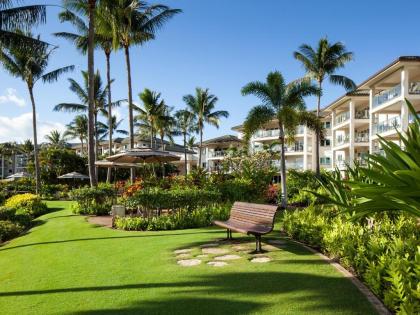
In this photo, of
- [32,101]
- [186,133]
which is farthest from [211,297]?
[186,133]

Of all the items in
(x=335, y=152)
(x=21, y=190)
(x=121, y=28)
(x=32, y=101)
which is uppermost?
(x=121, y=28)

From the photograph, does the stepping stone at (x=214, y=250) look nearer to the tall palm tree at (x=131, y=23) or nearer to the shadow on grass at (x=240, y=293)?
the shadow on grass at (x=240, y=293)

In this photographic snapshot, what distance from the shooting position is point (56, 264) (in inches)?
310

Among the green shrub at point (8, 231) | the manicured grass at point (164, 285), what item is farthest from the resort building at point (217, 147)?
the manicured grass at point (164, 285)

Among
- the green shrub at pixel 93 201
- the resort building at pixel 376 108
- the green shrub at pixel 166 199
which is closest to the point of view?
the green shrub at pixel 166 199

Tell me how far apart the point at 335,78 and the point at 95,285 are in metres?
33.9

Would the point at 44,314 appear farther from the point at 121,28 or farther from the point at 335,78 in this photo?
the point at 335,78

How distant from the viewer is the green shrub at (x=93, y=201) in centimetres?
1759

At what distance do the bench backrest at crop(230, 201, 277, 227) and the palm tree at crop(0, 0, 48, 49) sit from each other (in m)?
12.1

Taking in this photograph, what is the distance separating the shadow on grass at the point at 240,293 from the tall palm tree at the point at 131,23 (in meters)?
18.6

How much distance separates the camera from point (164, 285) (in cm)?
588

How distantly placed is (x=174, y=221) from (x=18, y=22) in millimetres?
10792

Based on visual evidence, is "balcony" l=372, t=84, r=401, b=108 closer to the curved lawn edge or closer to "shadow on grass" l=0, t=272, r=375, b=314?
the curved lawn edge

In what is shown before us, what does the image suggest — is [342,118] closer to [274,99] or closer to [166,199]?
[274,99]
